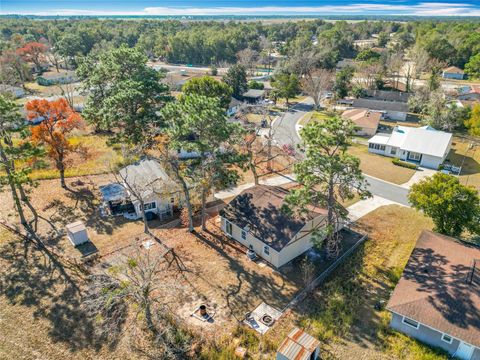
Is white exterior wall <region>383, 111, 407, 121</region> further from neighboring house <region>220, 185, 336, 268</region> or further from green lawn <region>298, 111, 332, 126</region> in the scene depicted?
neighboring house <region>220, 185, 336, 268</region>

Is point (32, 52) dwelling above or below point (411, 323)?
above

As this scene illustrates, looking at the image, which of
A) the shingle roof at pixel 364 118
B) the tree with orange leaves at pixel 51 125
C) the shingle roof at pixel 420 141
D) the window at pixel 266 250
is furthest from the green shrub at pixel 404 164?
the tree with orange leaves at pixel 51 125

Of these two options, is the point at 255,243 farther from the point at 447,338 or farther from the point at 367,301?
the point at 447,338

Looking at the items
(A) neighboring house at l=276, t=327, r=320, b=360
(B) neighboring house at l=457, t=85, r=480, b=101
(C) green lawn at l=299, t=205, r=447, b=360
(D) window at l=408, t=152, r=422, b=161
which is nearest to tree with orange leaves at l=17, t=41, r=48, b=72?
(D) window at l=408, t=152, r=422, b=161

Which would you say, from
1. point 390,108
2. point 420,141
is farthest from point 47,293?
point 390,108

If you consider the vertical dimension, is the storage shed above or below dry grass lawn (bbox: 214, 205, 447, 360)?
above

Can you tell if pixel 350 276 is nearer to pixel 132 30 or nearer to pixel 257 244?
pixel 257 244
